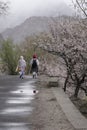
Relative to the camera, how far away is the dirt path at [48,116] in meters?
11.5

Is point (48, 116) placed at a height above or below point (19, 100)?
below

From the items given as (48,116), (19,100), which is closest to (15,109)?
(48,116)

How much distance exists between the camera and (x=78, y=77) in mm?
23000

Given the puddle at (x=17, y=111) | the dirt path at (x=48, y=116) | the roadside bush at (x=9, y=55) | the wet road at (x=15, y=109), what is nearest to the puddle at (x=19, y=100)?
the wet road at (x=15, y=109)

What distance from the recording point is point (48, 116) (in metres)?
13.0

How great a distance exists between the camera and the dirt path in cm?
1149

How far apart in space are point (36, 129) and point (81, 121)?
45.7 inches

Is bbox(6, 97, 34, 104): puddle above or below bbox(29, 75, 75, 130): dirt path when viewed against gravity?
above

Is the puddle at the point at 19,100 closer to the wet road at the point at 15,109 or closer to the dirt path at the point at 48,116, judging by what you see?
the wet road at the point at 15,109

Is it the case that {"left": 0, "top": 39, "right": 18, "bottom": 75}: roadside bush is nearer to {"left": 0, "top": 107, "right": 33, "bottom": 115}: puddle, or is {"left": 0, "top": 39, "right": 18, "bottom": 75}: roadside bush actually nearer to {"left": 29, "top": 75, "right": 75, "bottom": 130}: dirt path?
{"left": 29, "top": 75, "right": 75, "bottom": 130}: dirt path

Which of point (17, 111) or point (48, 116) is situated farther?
point (17, 111)

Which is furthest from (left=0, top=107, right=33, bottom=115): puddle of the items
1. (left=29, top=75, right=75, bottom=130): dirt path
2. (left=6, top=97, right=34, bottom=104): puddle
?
(left=6, top=97, right=34, bottom=104): puddle

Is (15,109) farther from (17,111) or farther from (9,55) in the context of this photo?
(9,55)

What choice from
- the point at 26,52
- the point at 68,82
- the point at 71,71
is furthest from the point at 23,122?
the point at 26,52
